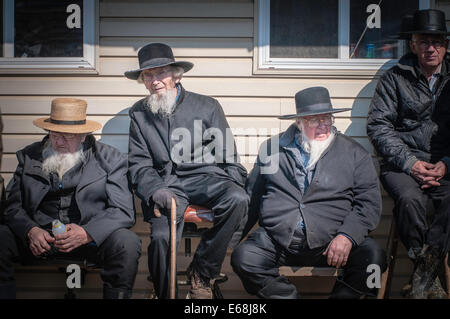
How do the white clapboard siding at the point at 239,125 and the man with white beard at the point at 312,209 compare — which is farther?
the white clapboard siding at the point at 239,125

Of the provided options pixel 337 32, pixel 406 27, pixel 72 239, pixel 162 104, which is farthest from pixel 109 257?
pixel 406 27

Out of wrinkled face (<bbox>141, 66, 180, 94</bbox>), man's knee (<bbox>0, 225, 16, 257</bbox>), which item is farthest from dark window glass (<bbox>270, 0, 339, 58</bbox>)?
man's knee (<bbox>0, 225, 16, 257</bbox>)

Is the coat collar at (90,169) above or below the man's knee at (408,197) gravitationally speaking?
above

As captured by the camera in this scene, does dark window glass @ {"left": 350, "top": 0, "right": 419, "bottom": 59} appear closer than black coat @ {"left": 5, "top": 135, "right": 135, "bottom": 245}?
No

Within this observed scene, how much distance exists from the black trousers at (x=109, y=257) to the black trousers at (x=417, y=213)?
73.7 inches

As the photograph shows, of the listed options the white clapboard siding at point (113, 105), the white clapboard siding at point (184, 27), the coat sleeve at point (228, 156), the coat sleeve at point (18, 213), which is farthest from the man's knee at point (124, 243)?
the white clapboard siding at point (184, 27)

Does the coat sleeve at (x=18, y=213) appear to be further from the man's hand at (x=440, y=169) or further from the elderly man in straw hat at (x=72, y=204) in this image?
the man's hand at (x=440, y=169)

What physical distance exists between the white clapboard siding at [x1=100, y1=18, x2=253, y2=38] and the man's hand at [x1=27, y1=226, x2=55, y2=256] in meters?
1.83

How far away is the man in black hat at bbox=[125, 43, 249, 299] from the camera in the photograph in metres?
3.74

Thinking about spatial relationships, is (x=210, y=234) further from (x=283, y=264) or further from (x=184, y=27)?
(x=184, y=27)

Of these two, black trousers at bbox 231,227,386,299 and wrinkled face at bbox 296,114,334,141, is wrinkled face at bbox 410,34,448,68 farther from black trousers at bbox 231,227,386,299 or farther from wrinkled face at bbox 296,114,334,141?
black trousers at bbox 231,227,386,299

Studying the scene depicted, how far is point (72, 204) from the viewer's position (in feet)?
13.0

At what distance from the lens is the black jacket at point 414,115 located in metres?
4.13

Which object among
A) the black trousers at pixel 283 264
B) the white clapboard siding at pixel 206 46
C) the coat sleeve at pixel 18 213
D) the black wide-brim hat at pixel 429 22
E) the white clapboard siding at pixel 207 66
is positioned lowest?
the black trousers at pixel 283 264
